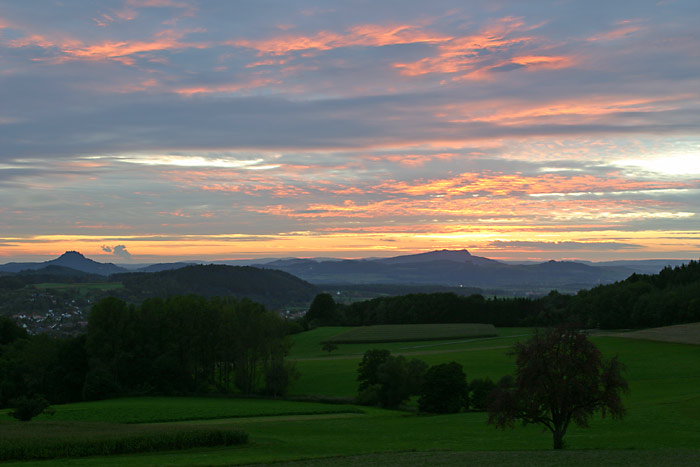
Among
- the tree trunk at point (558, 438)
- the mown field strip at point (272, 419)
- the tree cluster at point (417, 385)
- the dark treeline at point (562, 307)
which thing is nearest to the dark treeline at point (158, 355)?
the tree cluster at point (417, 385)

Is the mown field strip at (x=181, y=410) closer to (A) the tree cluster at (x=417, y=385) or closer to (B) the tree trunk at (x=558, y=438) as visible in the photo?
(A) the tree cluster at (x=417, y=385)

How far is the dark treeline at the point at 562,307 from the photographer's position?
110250 millimetres

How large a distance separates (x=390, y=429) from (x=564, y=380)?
1460 centimetres

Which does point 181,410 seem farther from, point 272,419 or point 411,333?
point 411,333

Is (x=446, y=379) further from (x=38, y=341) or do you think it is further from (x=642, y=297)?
(x=642, y=297)

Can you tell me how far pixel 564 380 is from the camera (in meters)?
27.5

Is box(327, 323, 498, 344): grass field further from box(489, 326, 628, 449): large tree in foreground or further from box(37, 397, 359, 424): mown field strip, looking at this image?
box(489, 326, 628, 449): large tree in foreground

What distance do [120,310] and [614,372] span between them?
59245mm

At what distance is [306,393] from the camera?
65.0m

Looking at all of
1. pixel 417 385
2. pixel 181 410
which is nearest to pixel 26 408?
pixel 181 410

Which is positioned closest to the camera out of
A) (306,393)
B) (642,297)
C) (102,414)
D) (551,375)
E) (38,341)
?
(551,375)

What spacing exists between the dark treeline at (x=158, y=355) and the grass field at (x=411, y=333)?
3740 centimetres

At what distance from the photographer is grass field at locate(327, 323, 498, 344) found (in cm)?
10931

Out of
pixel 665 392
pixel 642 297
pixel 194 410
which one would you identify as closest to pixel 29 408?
pixel 194 410
